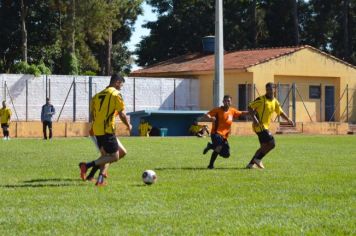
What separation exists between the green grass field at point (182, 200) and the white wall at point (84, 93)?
77.2 feet

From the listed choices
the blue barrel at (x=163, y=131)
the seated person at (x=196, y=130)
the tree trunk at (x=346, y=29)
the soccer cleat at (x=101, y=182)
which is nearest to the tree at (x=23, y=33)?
the blue barrel at (x=163, y=131)

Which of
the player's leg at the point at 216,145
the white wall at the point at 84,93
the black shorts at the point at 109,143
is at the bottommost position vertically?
the player's leg at the point at 216,145

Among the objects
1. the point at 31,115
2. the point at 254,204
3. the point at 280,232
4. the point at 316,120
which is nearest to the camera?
the point at 280,232

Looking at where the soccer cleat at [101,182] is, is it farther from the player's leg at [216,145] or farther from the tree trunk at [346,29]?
the tree trunk at [346,29]

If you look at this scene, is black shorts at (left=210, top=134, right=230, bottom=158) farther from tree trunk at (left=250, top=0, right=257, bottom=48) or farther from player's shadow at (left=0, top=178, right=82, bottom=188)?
tree trunk at (left=250, top=0, right=257, bottom=48)

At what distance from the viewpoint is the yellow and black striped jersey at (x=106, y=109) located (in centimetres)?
1279

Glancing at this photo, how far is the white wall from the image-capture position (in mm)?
40938

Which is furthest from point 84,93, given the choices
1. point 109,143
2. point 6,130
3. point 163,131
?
point 109,143

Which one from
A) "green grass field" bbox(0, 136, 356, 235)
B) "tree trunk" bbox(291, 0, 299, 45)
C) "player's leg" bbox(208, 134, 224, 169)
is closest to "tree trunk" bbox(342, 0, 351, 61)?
"tree trunk" bbox(291, 0, 299, 45)

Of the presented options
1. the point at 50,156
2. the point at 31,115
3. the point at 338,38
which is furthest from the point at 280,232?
the point at 338,38

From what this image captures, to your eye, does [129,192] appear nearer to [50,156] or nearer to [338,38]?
[50,156]

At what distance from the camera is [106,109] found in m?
12.9

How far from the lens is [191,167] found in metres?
16.9

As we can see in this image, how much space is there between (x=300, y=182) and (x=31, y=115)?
30.0m
